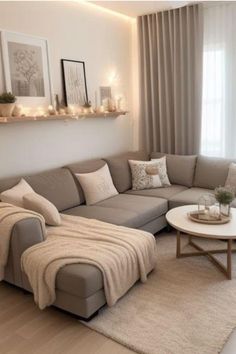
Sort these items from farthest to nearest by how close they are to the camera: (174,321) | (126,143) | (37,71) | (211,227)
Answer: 1. (126,143)
2. (37,71)
3. (211,227)
4. (174,321)

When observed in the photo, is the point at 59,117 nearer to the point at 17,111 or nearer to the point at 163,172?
the point at 17,111

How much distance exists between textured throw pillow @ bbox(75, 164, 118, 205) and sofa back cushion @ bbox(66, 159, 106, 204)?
0.05 m

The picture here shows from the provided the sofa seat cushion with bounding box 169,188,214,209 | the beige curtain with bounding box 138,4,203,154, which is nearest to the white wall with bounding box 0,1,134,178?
the beige curtain with bounding box 138,4,203,154

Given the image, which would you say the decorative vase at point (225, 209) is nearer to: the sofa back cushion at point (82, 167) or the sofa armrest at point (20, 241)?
the sofa back cushion at point (82, 167)

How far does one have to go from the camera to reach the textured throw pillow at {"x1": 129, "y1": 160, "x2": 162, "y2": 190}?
417cm

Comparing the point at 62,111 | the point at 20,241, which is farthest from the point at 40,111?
→ the point at 20,241

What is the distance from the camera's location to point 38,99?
11.7 ft

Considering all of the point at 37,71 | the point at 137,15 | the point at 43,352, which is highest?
the point at 137,15

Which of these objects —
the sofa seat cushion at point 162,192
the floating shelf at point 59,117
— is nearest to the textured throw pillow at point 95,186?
the sofa seat cushion at point 162,192

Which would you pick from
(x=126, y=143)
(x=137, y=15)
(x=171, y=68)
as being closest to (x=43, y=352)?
(x=126, y=143)

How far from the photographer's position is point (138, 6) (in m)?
4.20

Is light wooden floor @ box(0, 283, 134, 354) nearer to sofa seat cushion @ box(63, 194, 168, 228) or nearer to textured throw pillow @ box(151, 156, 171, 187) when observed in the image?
sofa seat cushion @ box(63, 194, 168, 228)

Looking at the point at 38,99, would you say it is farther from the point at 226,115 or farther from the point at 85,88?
the point at 226,115

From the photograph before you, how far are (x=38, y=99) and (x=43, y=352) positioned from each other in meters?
2.47
